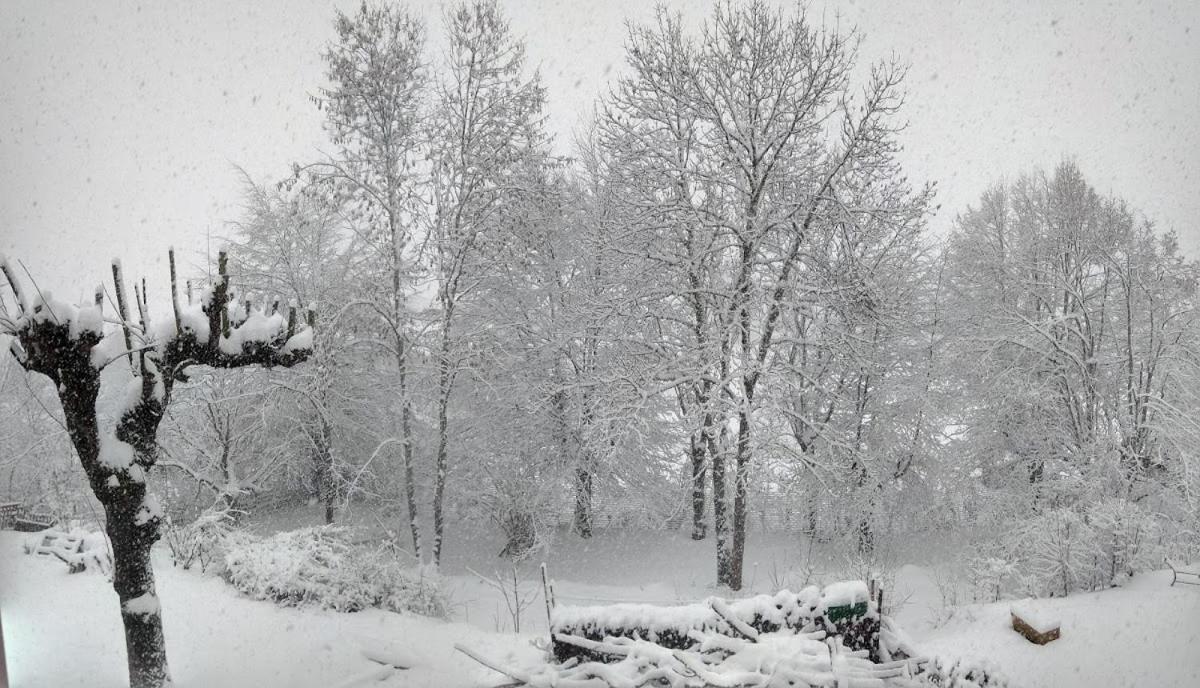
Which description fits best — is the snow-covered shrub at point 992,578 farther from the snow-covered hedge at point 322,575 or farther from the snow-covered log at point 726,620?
the snow-covered hedge at point 322,575

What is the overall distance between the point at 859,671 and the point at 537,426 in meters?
6.94

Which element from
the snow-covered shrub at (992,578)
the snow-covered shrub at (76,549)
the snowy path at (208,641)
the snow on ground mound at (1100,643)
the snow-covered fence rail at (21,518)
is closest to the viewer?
the snowy path at (208,641)

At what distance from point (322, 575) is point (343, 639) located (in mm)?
1324

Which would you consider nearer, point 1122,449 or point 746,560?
point 1122,449

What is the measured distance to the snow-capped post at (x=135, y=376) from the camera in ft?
9.02

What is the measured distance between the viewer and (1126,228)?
6.58 metres

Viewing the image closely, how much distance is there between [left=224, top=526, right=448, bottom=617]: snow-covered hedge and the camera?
4301 millimetres

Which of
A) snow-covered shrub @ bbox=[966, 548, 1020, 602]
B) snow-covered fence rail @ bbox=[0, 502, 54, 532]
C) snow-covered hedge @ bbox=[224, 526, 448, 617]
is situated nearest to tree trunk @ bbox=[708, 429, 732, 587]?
snow-covered shrub @ bbox=[966, 548, 1020, 602]

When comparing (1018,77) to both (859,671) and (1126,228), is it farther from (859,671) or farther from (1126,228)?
(859,671)

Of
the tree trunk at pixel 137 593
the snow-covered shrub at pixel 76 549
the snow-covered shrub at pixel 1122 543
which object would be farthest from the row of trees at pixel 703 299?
the tree trunk at pixel 137 593

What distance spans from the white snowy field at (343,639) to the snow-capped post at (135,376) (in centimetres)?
30

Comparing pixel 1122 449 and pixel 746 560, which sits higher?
pixel 1122 449

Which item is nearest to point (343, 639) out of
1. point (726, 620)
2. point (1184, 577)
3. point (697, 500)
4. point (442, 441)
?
point (726, 620)

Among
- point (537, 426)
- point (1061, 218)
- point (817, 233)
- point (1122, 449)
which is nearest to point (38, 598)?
point (537, 426)
